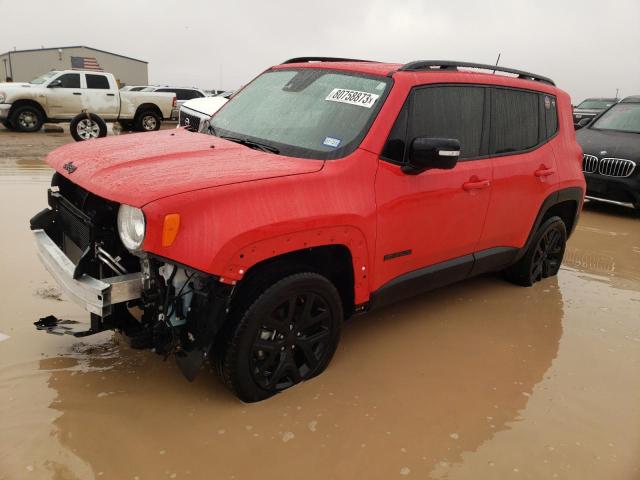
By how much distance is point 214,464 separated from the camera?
2400 mm

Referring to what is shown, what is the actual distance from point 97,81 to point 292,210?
14142mm

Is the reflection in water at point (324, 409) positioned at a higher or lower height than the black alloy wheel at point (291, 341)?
lower

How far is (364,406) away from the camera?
2916mm

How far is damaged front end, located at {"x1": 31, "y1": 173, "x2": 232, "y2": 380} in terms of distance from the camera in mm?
2439

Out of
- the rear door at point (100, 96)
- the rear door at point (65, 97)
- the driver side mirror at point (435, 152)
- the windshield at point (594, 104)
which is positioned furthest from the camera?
the windshield at point (594, 104)

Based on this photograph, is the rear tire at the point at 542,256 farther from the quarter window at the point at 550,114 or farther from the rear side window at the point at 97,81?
the rear side window at the point at 97,81

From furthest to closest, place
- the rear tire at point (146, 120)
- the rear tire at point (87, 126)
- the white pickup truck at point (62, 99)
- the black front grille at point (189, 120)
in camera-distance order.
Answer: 1. the rear tire at point (146, 120)
2. the white pickup truck at point (62, 99)
3. the rear tire at point (87, 126)
4. the black front grille at point (189, 120)

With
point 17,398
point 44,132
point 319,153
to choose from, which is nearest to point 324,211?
point 319,153

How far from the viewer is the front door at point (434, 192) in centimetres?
311

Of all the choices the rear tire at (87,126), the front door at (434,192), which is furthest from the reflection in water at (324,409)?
the rear tire at (87,126)

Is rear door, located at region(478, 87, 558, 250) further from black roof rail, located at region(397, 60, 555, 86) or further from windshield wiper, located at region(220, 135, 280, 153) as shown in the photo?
windshield wiper, located at region(220, 135, 280, 153)

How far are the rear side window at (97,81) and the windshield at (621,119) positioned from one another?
1241 cm

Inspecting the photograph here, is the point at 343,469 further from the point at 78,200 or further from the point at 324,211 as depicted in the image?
the point at 78,200

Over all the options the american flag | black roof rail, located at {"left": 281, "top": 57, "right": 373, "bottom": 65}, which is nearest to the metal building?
the american flag
